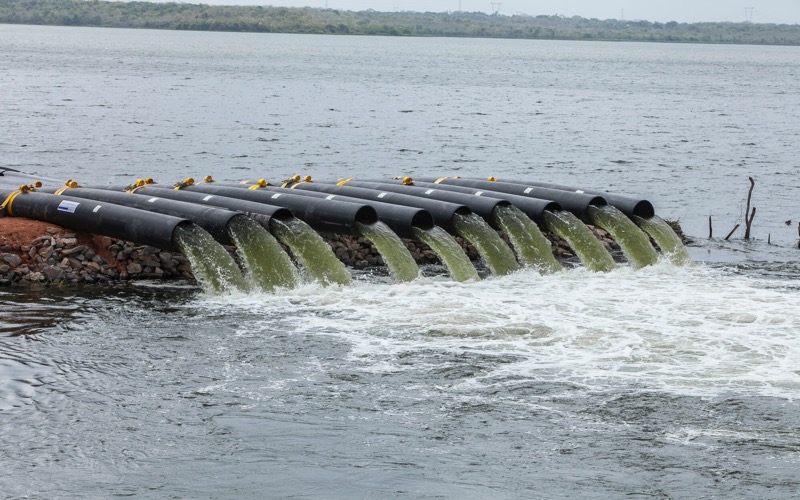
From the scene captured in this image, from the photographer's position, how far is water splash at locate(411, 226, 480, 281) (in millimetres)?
23859

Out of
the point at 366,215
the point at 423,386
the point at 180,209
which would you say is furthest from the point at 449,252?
the point at 423,386

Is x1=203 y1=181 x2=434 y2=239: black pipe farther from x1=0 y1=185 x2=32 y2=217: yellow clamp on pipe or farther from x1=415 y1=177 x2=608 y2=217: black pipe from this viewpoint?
x1=0 y1=185 x2=32 y2=217: yellow clamp on pipe

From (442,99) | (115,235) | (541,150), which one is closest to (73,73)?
(442,99)

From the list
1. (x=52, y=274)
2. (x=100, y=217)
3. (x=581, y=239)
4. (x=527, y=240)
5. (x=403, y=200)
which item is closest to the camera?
(x=52, y=274)

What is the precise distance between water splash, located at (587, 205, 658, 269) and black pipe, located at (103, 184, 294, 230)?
816cm

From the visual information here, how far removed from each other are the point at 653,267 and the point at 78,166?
2925 cm

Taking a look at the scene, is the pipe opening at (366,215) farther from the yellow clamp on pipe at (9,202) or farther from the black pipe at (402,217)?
the yellow clamp on pipe at (9,202)

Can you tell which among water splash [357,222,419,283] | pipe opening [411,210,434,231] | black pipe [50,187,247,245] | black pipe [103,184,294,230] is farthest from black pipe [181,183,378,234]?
black pipe [50,187,247,245]

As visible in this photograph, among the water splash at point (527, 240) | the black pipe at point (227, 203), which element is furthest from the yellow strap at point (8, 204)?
the water splash at point (527, 240)

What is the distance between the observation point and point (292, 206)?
25641mm

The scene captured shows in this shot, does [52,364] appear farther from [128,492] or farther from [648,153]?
[648,153]

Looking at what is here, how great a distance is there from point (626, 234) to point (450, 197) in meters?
4.47

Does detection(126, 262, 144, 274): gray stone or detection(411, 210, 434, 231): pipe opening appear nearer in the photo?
detection(126, 262, 144, 274): gray stone

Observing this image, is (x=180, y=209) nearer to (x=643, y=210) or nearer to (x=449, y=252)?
(x=449, y=252)
